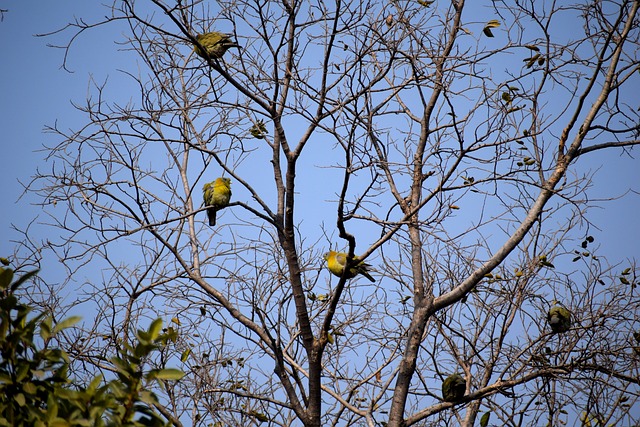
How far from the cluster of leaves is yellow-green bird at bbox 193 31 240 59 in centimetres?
280

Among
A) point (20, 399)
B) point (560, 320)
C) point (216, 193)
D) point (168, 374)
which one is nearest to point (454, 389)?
point (560, 320)

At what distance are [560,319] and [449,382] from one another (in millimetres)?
1111

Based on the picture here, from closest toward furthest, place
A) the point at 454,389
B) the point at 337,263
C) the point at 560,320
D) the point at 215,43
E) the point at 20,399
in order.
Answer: the point at 20,399
the point at 215,43
the point at 454,389
the point at 560,320
the point at 337,263

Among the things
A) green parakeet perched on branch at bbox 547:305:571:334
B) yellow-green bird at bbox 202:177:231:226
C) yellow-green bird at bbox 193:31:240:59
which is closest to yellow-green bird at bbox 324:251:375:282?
yellow-green bird at bbox 202:177:231:226

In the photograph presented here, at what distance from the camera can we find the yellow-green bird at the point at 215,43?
451 centimetres

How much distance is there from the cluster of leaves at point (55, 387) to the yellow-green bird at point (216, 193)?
3.85m

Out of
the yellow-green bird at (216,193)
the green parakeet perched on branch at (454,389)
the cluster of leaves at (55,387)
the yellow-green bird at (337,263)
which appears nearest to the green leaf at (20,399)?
the cluster of leaves at (55,387)

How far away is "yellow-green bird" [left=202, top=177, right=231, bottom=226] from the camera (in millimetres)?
5988

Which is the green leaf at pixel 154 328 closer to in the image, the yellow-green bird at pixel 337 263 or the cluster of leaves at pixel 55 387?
the cluster of leaves at pixel 55 387

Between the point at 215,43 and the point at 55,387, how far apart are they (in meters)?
3.10

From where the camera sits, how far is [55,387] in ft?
6.66

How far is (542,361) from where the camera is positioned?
5.07m

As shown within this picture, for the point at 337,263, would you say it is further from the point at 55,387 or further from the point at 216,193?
the point at 55,387

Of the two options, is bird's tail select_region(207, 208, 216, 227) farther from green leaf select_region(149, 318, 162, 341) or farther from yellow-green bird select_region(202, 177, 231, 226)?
green leaf select_region(149, 318, 162, 341)
